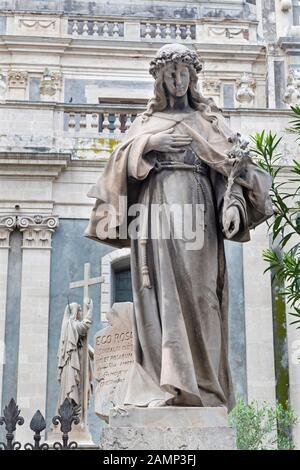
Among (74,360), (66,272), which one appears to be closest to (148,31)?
(66,272)

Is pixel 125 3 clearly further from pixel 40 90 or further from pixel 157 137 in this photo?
pixel 157 137

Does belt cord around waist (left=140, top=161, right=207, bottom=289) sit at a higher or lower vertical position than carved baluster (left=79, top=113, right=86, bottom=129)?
lower

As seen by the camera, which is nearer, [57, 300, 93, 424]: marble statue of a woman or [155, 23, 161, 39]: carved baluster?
[57, 300, 93, 424]: marble statue of a woman

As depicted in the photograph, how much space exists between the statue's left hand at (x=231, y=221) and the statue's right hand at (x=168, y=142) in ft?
1.79

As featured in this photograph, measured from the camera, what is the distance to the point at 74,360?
14.3 metres

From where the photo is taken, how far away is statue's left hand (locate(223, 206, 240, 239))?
521cm

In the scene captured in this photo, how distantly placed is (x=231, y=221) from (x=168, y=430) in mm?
1248

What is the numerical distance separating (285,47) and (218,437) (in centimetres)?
1884

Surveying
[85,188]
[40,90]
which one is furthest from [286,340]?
[40,90]

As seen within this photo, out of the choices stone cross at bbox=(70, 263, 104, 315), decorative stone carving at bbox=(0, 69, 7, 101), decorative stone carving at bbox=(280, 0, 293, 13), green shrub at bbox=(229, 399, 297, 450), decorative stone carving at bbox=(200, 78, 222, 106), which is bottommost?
green shrub at bbox=(229, 399, 297, 450)

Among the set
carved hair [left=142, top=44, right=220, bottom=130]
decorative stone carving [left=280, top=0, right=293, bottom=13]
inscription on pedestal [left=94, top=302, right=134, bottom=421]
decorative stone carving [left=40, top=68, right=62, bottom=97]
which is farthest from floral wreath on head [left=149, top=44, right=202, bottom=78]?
decorative stone carving [left=280, top=0, right=293, bottom=13]

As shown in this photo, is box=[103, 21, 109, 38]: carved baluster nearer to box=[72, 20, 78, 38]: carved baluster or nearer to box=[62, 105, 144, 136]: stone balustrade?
box=[72, 20, 78, 38]: carved baluster

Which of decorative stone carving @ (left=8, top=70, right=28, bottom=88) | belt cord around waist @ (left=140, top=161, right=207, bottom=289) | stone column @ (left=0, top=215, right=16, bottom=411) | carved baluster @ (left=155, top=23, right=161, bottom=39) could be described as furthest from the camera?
carved baluster @ (left=155, top=23, right=161, bottom=39)

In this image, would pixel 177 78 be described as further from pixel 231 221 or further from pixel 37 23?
pixel 37 23
